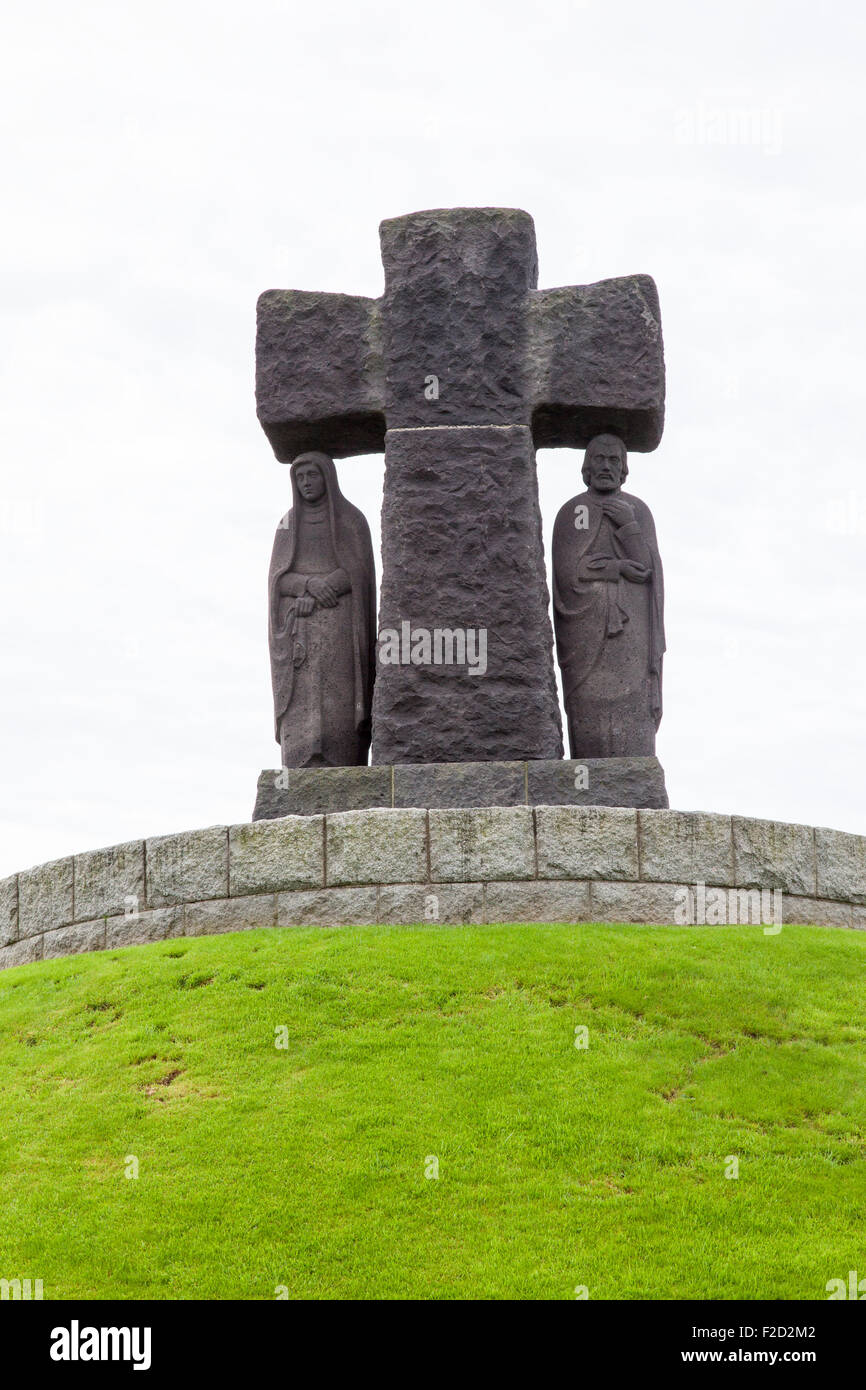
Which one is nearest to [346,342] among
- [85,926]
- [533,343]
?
[533,343]

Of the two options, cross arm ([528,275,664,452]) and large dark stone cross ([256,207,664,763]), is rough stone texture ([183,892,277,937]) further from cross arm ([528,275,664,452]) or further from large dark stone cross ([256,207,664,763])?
cross arm ([528,275,664,452])

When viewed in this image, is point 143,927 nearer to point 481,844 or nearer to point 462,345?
point 481,844

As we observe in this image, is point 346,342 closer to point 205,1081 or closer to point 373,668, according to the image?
point 373,668

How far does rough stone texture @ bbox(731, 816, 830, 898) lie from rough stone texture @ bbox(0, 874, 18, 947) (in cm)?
487

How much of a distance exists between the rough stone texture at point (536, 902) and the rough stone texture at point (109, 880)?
90.2 inches

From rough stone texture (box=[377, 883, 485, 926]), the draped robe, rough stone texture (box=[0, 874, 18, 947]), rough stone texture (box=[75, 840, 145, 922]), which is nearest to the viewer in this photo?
rough stone texture (box=[377, 883, 485, 926])

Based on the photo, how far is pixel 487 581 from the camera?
12352 mm

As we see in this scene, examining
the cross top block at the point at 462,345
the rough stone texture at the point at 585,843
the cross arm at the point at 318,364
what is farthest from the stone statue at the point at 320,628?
the rough stone texture at the point at 585,843

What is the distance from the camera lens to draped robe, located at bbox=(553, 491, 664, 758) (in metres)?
12.5

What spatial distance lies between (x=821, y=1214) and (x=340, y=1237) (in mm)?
1980

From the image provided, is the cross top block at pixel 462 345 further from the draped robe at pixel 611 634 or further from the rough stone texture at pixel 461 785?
the rough stone texture at pixel 461 785

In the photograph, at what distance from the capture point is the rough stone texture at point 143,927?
11.1m

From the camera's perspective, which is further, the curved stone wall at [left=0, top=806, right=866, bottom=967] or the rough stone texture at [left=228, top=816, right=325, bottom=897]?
the rough stone texture at [left=228, top=816, right=325, bottom=897]

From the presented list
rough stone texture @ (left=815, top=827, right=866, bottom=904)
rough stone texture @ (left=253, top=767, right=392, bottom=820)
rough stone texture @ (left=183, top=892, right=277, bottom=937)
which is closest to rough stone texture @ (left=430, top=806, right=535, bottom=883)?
rough stone texture @ (left=253, top=767, right=392, bottom=820)
